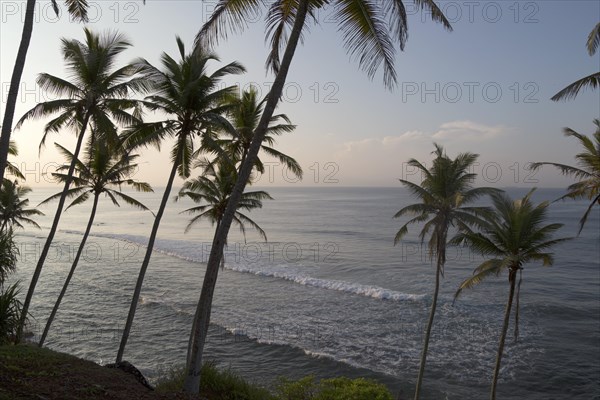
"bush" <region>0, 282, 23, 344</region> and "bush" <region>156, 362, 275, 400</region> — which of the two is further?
"bush" <region>0, 282, 23, 344</region>

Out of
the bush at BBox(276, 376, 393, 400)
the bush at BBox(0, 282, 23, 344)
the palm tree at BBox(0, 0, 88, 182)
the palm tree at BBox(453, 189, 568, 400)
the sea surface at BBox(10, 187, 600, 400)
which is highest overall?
the palm tree at BBox(0, 0, 88, 182)

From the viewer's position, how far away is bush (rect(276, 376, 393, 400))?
1133 centimetres

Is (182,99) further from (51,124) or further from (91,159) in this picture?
(91,159)

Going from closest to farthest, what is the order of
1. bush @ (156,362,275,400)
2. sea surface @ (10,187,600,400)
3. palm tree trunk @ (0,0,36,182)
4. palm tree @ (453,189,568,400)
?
palm tree trunk @ (0,0,36,182) < bush @ (156,362,275,400) < palm tree @ (453,189,568,400) < sea surface @ (10,187,600,400)

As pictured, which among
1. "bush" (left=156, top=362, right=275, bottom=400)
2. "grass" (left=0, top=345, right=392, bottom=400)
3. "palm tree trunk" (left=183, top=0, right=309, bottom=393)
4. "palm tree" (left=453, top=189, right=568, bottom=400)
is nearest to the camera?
"grass" (left=0, top=345, right=392, bottom=400)

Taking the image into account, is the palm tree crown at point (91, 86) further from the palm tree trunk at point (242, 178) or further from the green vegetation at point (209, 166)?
the palm tree trunk at point (242, 178)

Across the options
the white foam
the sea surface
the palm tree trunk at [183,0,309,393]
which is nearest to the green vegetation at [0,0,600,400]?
the palm tree trunk at [183,0,309,393]

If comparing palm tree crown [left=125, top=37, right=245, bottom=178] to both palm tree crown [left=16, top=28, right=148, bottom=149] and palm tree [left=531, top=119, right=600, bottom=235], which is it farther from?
palm tree [left=531, top=119, right=600, bottom=235]

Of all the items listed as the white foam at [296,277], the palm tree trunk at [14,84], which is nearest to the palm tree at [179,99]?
the palm tree trunk at [14,84]

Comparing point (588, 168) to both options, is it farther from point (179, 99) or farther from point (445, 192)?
point (179, 99)

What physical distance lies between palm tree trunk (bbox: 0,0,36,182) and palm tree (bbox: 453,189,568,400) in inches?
549

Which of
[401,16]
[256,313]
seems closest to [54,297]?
[256,313]

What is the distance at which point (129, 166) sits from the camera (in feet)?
57.8

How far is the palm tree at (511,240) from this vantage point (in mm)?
13938
